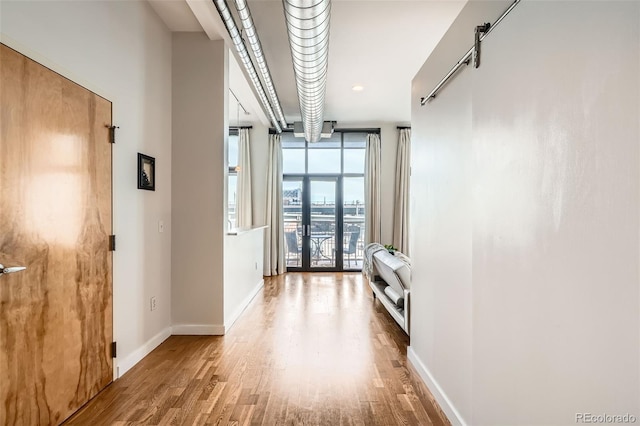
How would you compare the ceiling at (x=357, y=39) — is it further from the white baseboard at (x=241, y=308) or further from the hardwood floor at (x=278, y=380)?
the white baseboard at (x=241, y=308)

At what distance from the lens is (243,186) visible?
6.88 meters

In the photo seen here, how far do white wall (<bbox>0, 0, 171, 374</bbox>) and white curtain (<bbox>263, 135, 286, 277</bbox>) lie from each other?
3.53 metres

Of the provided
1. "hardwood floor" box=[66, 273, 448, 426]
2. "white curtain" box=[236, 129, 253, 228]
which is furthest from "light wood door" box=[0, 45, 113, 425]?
"white curtain" box=[236, 129, 253, 228]

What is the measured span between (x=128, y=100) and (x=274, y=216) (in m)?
4.40

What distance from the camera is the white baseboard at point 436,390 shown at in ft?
6.34

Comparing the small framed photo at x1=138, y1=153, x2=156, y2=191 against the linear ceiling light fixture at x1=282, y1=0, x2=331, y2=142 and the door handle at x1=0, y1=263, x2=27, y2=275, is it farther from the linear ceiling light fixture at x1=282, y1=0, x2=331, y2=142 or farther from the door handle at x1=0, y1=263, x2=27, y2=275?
the linear ceiling light fixture at x1=282, y1=0, x2=331, y2=142

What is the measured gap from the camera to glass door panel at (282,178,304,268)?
7.24 m

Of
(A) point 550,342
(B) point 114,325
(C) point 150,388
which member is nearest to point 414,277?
(A) point 550,342

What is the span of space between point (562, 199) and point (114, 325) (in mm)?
2793

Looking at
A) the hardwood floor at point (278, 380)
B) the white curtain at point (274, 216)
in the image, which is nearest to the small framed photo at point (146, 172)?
the hardwood floor at point (278, 380)

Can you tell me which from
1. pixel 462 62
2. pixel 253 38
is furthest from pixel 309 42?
pixel 462 62

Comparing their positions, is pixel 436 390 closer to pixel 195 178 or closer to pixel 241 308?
pixel 241 308

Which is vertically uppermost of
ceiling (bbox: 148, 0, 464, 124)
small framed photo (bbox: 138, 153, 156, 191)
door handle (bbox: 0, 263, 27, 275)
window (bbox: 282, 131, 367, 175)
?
ceiling (bbox: 148, 0, 464, 124)

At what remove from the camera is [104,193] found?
7.77ft
